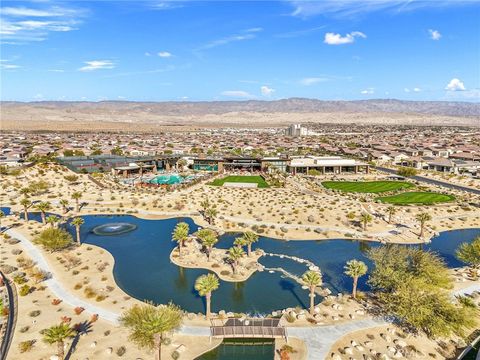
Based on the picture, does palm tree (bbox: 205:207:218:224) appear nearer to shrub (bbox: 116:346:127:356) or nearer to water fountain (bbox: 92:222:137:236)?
water fountain (bbox: 92:222:137:236)

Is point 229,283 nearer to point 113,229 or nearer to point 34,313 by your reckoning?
point 34,313

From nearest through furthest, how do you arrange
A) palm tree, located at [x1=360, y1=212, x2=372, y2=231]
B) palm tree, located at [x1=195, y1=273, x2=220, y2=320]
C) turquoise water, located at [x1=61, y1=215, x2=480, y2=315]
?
palm tree, located at [x1=195, y1=273, x2=220, y2=320], turquoise water, located at [x1=61, y1=215, x2=480, y2=315], palm tree, located at [x1=360, y1=212, x2=372, y2=231]

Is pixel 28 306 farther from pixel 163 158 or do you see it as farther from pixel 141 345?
pixel 163 158

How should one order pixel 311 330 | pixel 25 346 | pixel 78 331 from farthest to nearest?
1. pixel 311 330
2. pixel 78 331
3. pixel 25 346

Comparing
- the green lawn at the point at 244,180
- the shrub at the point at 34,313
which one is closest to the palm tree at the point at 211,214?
the green lawn at the point at 244,180

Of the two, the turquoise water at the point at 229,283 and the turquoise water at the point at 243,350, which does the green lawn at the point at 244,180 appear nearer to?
the turquoise water at the point at 229,283

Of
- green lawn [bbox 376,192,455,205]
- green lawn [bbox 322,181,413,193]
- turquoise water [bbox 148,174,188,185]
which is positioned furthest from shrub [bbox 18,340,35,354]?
green lawn [bbox 322,181,413,193]

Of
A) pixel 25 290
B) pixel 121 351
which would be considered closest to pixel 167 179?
pixel 25 290
